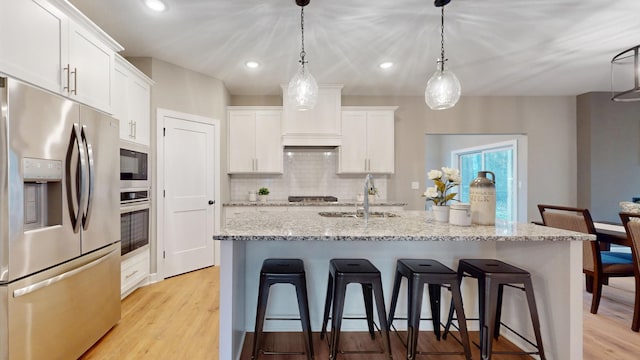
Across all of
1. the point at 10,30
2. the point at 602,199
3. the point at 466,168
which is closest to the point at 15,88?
the point at 10,30

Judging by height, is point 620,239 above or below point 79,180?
below

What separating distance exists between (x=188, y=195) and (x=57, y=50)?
218cm

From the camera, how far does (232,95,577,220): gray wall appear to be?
4.89 m

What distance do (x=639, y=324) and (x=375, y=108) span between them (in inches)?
138

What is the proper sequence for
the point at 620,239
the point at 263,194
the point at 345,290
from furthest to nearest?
1. the point at 263,194
2. the point at 620,239
3. the point at 345,290

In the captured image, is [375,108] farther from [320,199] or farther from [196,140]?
[196,140]

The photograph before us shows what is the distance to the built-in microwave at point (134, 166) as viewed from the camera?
2.83 meters

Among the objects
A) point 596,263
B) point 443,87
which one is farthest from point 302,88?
point 596,263

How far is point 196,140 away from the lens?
390cm

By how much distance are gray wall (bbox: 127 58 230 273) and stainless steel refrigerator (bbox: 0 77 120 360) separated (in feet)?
4.54

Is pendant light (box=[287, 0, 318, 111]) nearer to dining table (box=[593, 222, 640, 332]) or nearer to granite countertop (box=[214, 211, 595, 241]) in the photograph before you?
granite countertop (box=[214, 211, 595, 241])

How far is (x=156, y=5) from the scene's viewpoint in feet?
8.00

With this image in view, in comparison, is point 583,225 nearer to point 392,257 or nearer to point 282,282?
point 392,257

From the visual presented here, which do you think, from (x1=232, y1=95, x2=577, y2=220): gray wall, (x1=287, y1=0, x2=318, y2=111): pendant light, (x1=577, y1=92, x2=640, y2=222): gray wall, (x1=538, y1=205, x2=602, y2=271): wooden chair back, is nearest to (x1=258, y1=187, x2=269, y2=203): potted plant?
(x1=232, y1=95, x2=577, y2=220): gray wall
